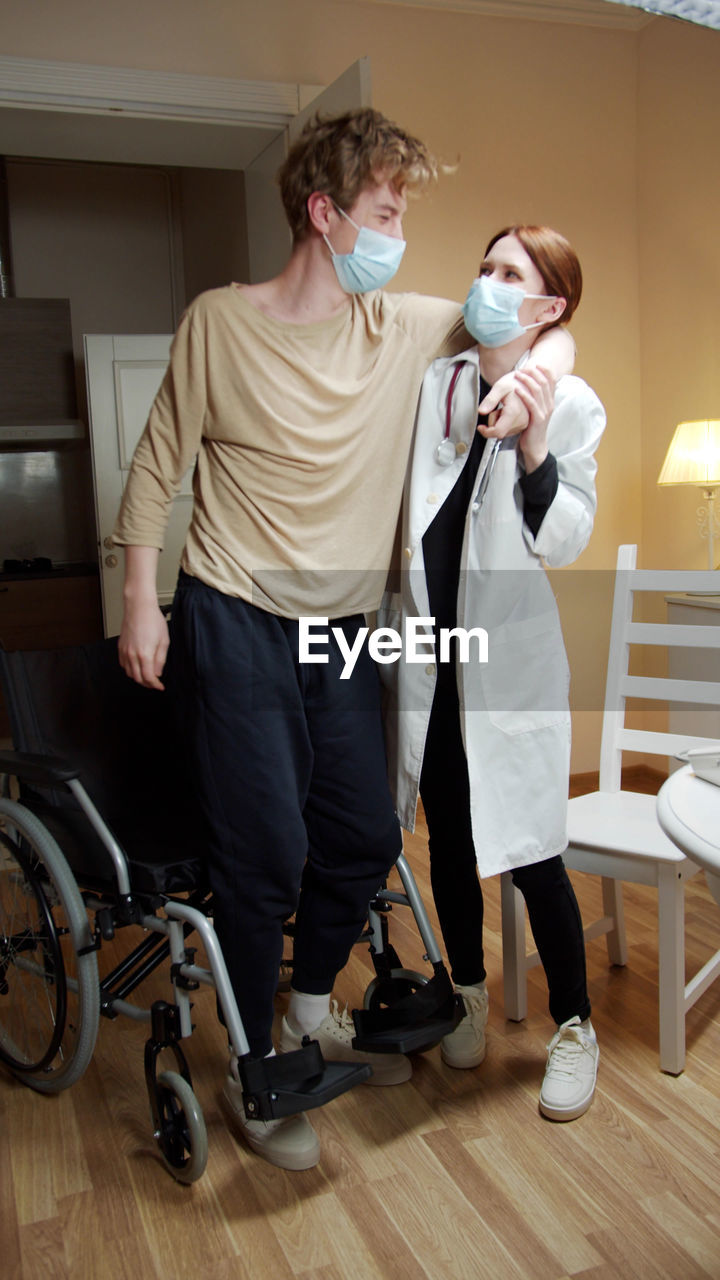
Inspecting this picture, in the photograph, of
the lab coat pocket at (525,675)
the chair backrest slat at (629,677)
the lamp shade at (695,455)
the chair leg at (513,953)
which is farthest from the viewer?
the lamp shade at (695,455)

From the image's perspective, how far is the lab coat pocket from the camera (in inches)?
62.0

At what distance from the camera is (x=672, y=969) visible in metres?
1.71

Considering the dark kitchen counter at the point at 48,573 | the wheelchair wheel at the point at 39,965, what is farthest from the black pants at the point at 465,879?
the dark kitchen counter at the point at 48,573

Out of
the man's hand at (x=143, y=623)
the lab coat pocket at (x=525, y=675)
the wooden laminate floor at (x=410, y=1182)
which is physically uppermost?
the man's hand at (x=143, y=623)

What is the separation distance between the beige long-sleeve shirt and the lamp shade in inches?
69.5

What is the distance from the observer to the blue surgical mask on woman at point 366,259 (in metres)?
1.43

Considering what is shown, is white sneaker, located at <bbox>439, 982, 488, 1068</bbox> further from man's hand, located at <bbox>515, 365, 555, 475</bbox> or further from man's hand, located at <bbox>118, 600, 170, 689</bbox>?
man's hand, located at <bbox>515, 365, 555, 475</bbox>

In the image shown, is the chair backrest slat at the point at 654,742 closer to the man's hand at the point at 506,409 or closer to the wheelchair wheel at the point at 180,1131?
the man's hand at the point at 506,409

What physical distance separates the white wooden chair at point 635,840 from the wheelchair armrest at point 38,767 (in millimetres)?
821

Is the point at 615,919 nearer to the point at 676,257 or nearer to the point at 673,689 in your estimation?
the point at 673,689

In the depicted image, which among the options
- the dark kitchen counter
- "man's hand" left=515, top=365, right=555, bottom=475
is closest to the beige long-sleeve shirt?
"man's hand" left=515, top=365, right=555, bottom=475

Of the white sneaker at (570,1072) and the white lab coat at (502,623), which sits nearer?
the white lab coat at (502,623)

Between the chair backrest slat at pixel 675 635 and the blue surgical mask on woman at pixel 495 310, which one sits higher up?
the blue surgical mask on woman at pixel 495 310

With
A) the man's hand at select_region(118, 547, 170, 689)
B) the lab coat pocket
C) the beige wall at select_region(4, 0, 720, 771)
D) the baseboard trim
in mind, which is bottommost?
the baseboard trim
